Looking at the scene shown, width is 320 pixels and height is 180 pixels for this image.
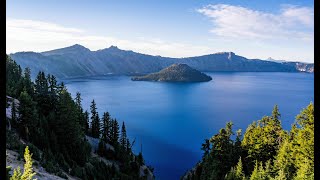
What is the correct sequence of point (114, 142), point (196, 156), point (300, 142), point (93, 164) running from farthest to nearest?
1. point (196, 156)
2. point (114, 142)
3. point (93, 164)
4. point (300, 142)

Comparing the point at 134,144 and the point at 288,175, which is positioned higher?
the point at 288,175

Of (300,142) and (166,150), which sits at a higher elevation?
(300,142)

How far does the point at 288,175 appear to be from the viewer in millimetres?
44250

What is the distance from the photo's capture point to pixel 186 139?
14025 centimetres

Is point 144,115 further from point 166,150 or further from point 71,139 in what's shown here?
point 71,139

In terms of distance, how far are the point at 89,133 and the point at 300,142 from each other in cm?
7271

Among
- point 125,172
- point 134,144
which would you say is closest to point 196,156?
point 134,144

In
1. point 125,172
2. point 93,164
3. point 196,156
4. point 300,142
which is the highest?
point 300,142

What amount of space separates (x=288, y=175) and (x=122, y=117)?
5571 inches

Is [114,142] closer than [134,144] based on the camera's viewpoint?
Yes

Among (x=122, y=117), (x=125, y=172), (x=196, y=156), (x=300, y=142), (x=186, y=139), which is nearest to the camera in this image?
(x=300, y=142)

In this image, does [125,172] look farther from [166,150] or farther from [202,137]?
[202,137]

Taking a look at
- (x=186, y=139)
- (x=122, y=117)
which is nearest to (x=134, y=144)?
(x=186, y=139)

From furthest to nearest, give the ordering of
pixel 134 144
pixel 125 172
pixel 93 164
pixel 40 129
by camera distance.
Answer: pixel 134 144 < pixel 125 172 < pixel 93 164 < pixel 40 129
